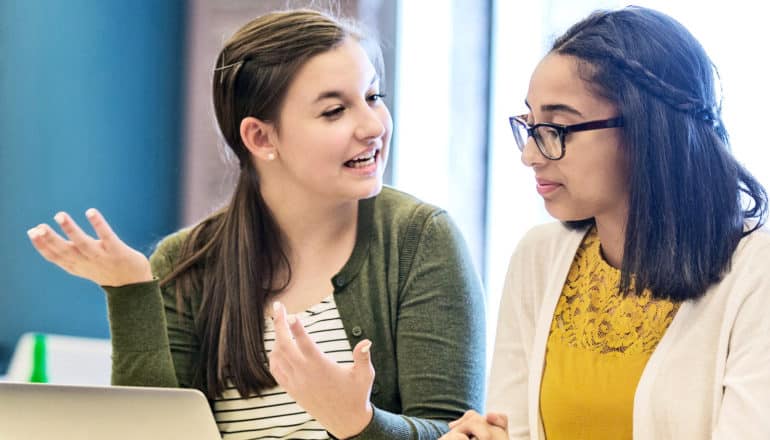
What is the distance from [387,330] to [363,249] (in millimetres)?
147

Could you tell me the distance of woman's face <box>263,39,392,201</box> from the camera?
5.32 ft

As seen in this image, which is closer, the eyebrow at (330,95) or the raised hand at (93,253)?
the raised hand at (93,253)

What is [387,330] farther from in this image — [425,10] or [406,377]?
[425,10]

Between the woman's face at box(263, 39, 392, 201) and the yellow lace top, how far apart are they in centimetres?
40

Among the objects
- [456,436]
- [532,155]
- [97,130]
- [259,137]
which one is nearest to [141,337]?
[259,137]

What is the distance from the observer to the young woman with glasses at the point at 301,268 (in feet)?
5.25

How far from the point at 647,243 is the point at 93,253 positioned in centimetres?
79

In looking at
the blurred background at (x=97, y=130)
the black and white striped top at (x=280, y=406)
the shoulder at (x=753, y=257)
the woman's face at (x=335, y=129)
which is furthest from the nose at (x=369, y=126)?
Answer: the blurred background at (x=97, y=130)

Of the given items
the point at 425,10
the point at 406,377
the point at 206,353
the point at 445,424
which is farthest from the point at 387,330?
the point at 425,10

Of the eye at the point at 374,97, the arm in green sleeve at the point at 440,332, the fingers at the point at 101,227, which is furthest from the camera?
the eye at the point at 374,97

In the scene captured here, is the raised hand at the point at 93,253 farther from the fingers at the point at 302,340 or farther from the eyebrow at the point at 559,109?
the eyebrow at the point at 559,109

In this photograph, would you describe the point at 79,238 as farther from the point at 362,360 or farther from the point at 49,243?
the point at 362,360

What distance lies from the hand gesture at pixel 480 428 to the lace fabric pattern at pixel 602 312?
150 millimetres

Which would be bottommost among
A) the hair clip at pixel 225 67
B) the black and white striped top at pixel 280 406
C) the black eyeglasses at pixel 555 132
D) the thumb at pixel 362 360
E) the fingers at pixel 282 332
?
the black and white striped top at pixel 280 406
